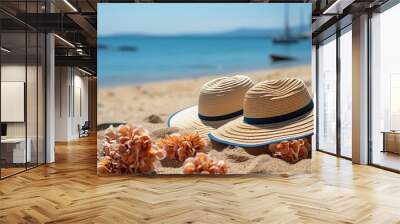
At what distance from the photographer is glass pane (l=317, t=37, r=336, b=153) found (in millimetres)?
9953

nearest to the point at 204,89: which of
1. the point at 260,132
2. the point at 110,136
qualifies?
the point at 260,132

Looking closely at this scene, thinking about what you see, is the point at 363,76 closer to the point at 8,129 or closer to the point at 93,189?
the point at 93,189

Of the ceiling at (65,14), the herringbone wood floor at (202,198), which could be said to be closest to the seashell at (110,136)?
the herringbone wood floor at (202,198)

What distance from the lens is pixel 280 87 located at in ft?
21.2

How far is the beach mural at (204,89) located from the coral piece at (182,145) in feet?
0.05

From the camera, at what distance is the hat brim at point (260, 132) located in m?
6.38

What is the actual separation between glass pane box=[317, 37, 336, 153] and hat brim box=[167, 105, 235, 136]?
4.56 meters

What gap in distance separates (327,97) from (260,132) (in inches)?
185

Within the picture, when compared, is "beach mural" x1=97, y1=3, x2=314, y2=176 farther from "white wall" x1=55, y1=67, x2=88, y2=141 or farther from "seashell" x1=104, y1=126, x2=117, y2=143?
"white wall" x1=55, y1=67, x2=88, y2=141

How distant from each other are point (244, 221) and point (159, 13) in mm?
3798

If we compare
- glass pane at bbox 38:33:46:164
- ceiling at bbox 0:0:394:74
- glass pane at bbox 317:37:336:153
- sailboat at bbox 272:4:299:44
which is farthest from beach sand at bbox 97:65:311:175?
glass pane at bbox 317:37:336:153

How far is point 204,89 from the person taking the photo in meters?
6.53

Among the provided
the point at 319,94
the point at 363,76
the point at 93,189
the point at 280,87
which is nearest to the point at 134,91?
the point at 93,189

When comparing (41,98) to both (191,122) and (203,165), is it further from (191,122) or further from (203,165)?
(203,165)
